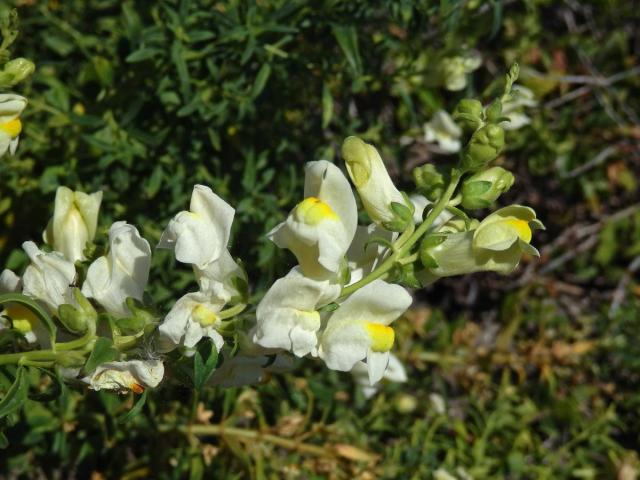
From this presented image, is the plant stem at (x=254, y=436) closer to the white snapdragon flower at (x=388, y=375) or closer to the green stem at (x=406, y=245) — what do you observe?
the white snapdragon flower at (x=388, y=375)

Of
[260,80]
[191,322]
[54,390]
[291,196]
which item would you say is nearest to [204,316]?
[191,322]

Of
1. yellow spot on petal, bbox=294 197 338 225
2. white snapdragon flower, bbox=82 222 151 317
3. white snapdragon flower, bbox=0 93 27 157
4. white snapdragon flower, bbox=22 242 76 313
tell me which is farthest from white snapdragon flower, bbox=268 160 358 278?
white snapdragon flower, bbox=0 93 27 157

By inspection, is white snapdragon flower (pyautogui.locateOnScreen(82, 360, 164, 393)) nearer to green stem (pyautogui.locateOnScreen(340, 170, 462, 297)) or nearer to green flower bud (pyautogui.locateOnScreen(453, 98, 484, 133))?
green stem (pyautogui.locateOnScreen(340, 170, 462, 297))

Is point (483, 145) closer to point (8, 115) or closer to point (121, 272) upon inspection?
point (121, 272)

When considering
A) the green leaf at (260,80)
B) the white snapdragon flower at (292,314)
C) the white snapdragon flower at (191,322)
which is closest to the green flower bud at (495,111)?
the white snapdragon flower at (292,314)

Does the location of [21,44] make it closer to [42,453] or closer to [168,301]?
[168,301]
